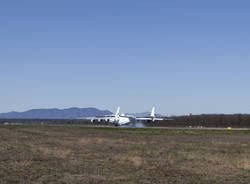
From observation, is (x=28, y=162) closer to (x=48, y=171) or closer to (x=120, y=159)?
(x=48, y=171)

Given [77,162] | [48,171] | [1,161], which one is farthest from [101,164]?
[1,161]

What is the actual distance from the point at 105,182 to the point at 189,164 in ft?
33.9

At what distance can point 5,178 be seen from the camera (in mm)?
21891

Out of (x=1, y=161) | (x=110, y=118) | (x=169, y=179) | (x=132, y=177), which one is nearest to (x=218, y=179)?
(x=169, y=179)

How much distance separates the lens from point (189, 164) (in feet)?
97.7

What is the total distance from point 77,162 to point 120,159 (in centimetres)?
383

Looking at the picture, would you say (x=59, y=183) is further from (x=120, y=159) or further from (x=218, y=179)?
(x=120, y=159)

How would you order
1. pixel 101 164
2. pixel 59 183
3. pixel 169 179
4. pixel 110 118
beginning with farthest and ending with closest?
pixel 110 118 → pixel 101 164 → pixel 169 179 → pixel 59 183

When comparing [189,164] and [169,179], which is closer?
[169,179]

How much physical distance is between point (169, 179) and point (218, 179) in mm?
2722

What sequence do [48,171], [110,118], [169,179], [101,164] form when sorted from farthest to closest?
[110,118] → [101,164] → [48,171] → [169,179]

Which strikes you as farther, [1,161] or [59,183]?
[1,161]

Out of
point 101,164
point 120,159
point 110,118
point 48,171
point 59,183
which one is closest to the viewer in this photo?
point 59,183

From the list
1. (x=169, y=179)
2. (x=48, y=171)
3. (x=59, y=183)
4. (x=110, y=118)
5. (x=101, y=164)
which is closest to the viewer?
(x=59, y=183)
